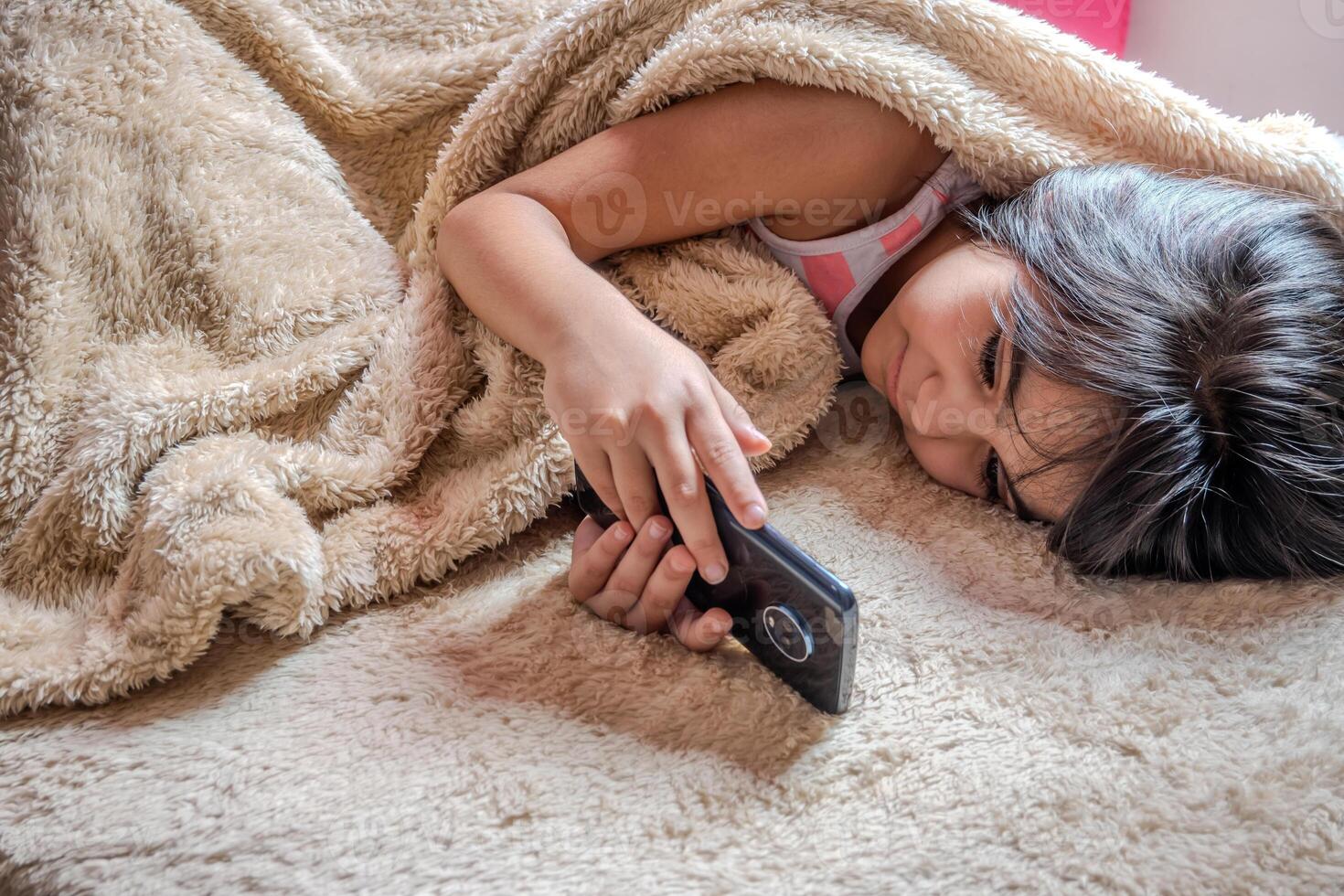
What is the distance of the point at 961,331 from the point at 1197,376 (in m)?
0.16

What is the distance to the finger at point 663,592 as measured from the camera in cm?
58

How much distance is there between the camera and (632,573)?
2.01 ft

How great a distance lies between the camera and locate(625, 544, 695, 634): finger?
58cm

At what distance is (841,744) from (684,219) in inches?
18.0

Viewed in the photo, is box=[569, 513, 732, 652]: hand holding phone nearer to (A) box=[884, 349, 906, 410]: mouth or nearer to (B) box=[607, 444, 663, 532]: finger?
(B) box=[607, 444, 663, 532]: finger

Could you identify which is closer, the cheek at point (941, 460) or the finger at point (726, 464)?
the finger at point (726, 464)

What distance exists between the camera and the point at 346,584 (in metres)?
0.66

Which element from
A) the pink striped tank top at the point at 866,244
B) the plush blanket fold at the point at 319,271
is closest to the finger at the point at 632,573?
the plush blanket fold at the point at 319,271

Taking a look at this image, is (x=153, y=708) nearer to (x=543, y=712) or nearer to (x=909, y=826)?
(x=543, y=712)

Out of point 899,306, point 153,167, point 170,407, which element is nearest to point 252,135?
point 153,167
